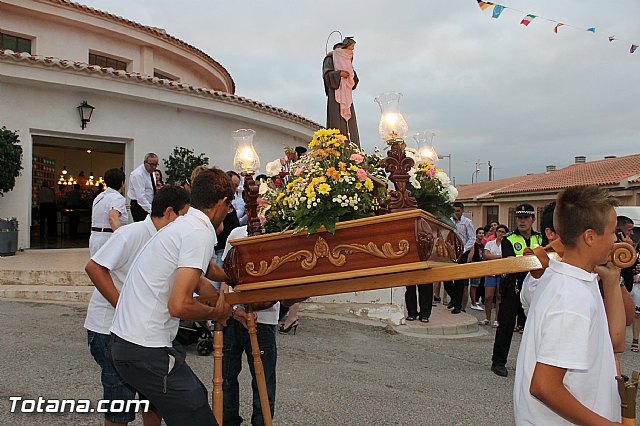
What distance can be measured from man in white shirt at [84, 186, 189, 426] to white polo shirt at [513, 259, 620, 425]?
219cm

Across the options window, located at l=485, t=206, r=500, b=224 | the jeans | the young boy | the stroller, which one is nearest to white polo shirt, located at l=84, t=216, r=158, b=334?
the jeans

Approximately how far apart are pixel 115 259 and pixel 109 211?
3061mm

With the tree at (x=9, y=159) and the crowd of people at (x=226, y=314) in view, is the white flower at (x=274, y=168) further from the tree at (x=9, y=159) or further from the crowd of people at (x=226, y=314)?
the tree at (x=9, y=159)

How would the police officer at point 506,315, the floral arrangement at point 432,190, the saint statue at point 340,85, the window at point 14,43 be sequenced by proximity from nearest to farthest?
the floral arrangement at point 432,190 → the police officer at point 506,315 → the saint statue at point 340,85 → the window at point 14,43

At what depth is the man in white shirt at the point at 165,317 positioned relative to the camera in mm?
2543

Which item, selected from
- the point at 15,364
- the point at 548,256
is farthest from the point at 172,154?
the point at 548,256

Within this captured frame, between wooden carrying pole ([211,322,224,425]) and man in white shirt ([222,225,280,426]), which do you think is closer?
wooden carrying pole ([211,322,224,425])

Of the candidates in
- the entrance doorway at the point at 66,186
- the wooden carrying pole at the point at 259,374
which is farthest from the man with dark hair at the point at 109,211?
the entrance doorway at the point at 66,186

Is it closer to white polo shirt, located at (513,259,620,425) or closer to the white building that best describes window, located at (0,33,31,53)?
the white building

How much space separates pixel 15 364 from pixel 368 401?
3443 mm

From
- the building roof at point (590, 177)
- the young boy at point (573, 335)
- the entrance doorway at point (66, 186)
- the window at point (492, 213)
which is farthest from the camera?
the window at point (492, 213)

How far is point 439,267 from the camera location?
102 inches

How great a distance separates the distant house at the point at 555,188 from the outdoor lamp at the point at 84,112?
18513mm

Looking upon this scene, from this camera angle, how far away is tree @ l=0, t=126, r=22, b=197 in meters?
10.2
